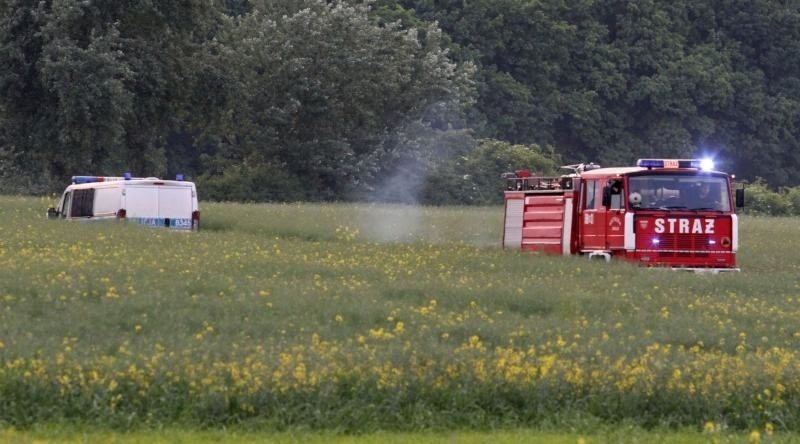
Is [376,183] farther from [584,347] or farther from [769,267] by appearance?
[584,347]

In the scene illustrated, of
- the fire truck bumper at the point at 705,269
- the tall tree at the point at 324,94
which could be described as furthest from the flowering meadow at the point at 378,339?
the tall tree at the point at 324,94

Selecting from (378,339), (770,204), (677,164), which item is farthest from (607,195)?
(770,204)

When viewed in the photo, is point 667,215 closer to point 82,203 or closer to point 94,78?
point 82,203

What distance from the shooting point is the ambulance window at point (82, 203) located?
38594 mm

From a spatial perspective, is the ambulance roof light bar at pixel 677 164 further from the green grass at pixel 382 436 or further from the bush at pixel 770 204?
the bush at pixel 770 204

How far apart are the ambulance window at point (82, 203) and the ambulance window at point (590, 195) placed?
539 inches

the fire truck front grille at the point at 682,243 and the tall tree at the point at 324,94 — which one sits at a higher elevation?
the tall tree at the point at 324,94

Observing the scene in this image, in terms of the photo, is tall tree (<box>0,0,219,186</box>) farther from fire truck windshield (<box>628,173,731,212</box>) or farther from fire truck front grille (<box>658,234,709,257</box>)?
fire truck front grille (<box>658,234,709,257</box>)

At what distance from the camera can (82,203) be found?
3906cm

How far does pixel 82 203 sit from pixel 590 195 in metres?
14.5

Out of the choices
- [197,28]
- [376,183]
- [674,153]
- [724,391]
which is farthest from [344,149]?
[724,391]

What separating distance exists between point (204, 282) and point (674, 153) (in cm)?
7128

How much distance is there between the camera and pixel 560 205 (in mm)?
32719

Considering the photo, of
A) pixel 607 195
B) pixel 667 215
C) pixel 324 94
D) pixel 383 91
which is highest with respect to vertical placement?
pixel 383 91
